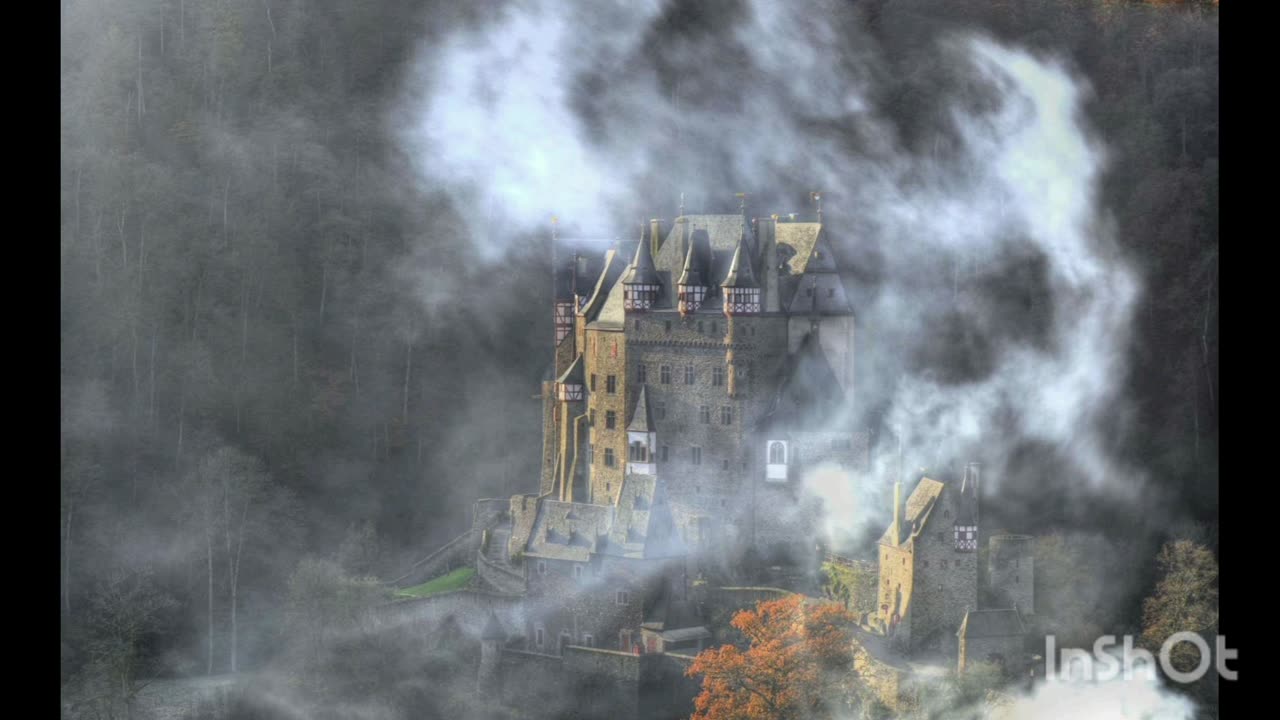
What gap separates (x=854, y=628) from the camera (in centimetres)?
2075

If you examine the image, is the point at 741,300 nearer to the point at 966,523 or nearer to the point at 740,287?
the point at 740,287

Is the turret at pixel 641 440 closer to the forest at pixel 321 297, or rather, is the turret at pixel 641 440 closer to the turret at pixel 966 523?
the forest at pixel 321 297

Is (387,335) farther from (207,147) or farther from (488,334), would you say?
(207,147)

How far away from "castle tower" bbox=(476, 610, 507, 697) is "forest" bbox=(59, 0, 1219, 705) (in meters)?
1.98

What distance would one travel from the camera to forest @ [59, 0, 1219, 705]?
77.6 feet

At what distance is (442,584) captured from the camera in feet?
74.4

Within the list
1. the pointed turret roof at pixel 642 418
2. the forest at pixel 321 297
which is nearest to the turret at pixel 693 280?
the pointed turret roof at pixel 642 418

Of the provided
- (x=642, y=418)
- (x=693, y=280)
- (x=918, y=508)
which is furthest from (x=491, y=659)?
(x=918, y=508)

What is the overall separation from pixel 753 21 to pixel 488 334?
4.80 meters

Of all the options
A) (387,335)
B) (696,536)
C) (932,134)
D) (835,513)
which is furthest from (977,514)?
(387,335)

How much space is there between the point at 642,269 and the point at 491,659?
14.4 feet

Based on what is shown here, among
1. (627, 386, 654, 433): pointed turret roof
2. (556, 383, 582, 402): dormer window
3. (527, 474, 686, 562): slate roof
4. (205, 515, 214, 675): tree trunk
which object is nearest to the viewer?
(527, 474, 686, 562): slate roof

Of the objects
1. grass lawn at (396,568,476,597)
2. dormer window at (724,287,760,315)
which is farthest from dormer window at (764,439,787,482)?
grass lawn at (396,568,476,597)

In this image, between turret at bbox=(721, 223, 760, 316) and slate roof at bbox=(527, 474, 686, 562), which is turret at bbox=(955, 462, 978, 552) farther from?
turret at bbox=(721, 223, 760, 316)
